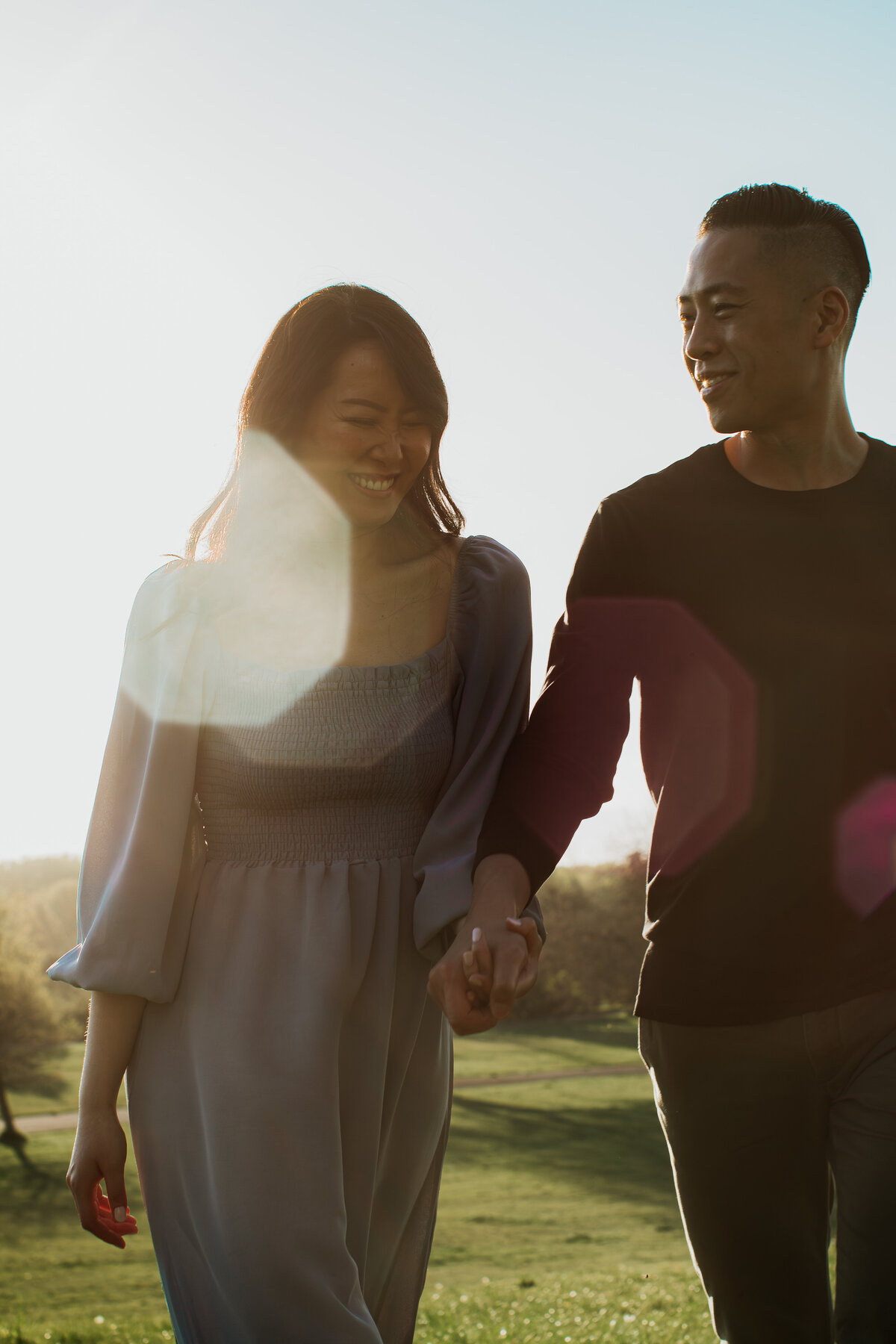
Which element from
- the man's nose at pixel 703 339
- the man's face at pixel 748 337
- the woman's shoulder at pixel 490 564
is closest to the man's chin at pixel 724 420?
the man's face at pixel 748 337

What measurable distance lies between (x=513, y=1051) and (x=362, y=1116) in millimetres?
36609

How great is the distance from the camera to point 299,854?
2.85 m

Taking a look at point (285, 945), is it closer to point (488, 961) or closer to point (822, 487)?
point (488, 961)

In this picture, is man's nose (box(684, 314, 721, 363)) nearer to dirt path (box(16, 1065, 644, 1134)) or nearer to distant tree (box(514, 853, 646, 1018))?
distant tree (box(514, 853, 646, 1018))

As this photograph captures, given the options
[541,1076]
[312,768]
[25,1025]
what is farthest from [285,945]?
[541,1076]

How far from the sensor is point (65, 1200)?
75.1ft

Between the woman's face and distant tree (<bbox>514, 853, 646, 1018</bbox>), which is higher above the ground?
the woman's face

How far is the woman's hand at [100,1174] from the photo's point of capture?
2738mm

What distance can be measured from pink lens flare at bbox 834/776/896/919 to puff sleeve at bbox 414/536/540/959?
A: 66 centimetres

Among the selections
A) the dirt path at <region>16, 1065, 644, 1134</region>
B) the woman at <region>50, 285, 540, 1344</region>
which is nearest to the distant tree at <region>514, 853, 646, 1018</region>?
the dirt path at <region>16, 1065, 644, 1134</region>

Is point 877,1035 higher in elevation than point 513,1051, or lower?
higher

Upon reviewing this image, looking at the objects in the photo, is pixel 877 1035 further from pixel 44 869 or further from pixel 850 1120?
pixel 44 869

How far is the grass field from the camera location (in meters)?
10.0

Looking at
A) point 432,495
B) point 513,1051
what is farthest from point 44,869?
point 432,495
